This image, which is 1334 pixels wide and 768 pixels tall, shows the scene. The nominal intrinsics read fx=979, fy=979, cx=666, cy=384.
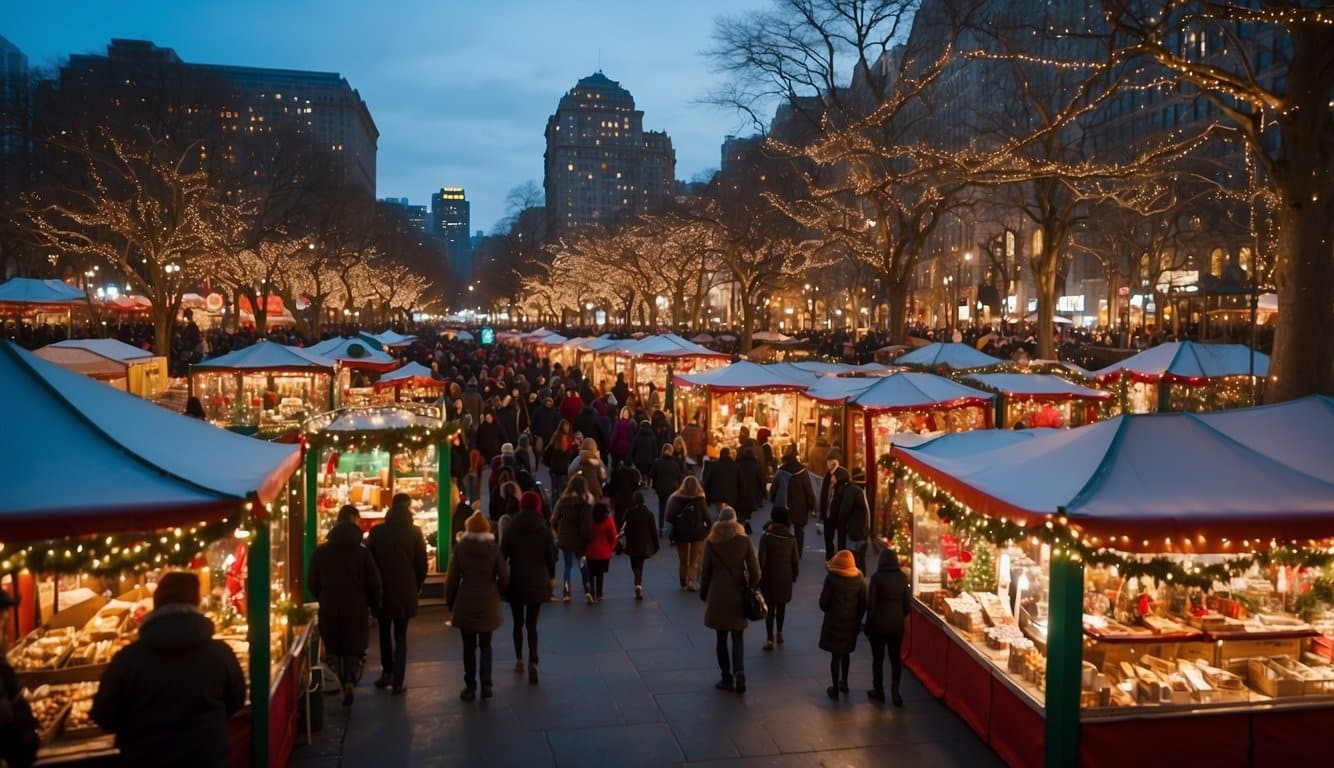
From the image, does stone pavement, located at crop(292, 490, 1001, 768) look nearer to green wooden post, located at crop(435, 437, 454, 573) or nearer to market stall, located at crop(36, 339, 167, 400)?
green wooden post, located at crop(435, 437, 454, 573)

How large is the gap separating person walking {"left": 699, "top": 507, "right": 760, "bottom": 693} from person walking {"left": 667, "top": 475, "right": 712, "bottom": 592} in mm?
2687

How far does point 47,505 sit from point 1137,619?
6569 millimetres

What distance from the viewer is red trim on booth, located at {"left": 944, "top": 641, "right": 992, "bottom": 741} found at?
6852 mm

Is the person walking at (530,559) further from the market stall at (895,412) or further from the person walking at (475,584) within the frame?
the market stall at (895,412)

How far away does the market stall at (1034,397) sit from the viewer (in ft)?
52.9

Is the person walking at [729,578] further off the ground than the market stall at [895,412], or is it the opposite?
the market stall at [895,412]

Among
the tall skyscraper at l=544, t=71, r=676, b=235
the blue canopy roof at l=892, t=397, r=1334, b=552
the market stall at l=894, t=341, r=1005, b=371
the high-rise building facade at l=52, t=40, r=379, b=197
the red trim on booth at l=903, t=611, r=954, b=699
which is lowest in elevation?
the red trim on booth at l=903, t=611, r=954, b=699

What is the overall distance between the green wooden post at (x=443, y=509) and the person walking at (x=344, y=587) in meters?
3.18

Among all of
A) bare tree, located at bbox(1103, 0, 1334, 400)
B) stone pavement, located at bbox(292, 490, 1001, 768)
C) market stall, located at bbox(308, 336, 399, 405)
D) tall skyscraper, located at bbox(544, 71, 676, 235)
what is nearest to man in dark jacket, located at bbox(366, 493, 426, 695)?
stone pavement, located at bbox(292, 490, 1001, 768)

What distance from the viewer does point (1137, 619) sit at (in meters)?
6.62

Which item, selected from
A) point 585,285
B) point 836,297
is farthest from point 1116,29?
point 836,297

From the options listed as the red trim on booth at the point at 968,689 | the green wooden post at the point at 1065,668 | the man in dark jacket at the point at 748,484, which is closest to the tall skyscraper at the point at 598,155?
the man in dark jacket at the point at 748,484

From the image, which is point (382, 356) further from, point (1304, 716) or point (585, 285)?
point (585, 285)

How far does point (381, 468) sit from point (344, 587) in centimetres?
355
